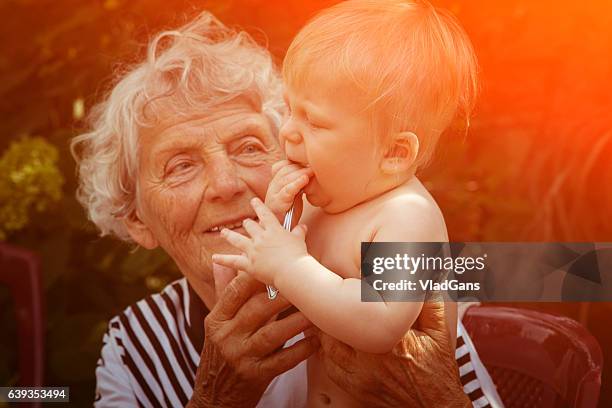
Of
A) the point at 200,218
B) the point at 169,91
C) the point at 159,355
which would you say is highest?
the point at 169,91

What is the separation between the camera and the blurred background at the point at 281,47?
2145 millimetres

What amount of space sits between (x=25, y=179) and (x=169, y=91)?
30.8 inches

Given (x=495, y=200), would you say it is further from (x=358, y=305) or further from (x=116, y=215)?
(x=358, y=305)

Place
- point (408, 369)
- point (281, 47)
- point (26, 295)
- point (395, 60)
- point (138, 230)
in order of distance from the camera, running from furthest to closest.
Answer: point (281, 47) → point (26, 295) → point (138, 230) → point (408, 369) → point (395, 60)

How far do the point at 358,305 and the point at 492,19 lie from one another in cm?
141

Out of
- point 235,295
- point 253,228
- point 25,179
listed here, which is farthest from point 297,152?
point 25,179

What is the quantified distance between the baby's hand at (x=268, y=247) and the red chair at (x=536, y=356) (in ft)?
1.80

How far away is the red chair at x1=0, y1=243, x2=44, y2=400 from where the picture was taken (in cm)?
186

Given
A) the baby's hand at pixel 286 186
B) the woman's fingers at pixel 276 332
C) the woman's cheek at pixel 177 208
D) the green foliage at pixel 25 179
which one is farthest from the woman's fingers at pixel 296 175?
the green foliage at pixel 25 179

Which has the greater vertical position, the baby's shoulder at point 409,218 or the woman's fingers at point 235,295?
the baby's shoulder at point 409,218

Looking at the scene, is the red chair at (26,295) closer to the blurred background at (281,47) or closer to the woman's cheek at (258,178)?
the blurred background at (281,47)

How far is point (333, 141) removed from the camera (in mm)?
1070

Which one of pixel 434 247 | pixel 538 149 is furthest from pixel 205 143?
pixel 538 149

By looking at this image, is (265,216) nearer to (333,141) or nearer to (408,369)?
(333,141)
